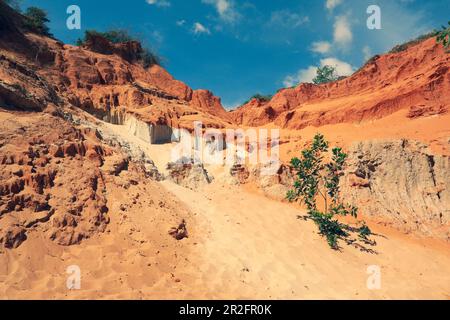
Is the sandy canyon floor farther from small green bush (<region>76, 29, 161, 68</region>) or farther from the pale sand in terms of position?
small green bush (<region>76, 29, 161, 68</region>)

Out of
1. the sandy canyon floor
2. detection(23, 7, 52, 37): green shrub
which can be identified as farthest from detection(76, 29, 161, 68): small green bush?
the sandy canyon floor

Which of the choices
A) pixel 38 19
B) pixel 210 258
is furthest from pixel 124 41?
pixel 210 258

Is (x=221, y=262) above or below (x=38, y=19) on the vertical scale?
below

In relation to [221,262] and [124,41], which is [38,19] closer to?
[124,41]

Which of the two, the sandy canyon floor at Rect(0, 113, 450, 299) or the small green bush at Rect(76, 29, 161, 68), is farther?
the small green bush at Rect(76, 29, 161, 68)

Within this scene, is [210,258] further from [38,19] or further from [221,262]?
[38,19]

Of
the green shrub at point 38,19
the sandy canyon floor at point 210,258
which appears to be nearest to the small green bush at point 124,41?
the green shrub at point 38,19

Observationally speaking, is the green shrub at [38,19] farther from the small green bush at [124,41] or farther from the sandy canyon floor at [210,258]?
the sandy canyon floor at [210,258]

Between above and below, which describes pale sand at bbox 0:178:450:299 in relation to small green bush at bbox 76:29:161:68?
below

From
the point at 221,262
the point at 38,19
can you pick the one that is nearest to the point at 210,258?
the point at 221,262

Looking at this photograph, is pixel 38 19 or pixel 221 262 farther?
pixel 38 19

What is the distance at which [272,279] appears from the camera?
23.0 ft
